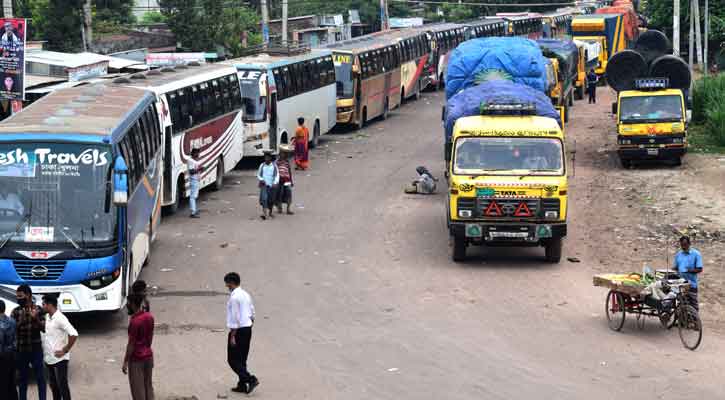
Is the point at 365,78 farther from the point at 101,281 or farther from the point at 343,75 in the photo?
the point at 101,281

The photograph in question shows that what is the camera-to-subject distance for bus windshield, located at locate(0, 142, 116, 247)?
15.1m

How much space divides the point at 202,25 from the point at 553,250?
126 feet

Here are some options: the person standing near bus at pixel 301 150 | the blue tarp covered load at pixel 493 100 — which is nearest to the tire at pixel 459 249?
the blue tarp covered load at pixel 493 100

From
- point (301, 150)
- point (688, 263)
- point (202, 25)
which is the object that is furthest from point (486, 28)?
point (688, 263)

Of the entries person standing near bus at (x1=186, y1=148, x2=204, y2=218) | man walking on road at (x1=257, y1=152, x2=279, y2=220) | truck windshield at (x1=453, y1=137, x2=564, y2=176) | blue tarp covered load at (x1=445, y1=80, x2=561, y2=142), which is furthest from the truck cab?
person standing near bus at (x1=186, y1=148, x2=204, y2=218)

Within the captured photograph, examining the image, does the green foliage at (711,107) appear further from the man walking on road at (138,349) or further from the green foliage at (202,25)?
the man walking on road at (138,349)

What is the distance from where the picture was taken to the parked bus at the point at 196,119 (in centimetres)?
2467

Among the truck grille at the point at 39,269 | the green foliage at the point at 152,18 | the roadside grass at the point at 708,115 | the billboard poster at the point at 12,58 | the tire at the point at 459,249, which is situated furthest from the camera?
the green foliage at the point at 152,18

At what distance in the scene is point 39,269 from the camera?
14984 mm

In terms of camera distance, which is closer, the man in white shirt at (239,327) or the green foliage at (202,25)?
the man in white shirt at (239,327)

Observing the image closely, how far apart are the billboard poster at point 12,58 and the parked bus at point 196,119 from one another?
187cm

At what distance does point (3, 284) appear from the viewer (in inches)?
587

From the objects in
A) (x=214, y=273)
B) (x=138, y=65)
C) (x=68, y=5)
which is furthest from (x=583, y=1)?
(x=214, y=273)

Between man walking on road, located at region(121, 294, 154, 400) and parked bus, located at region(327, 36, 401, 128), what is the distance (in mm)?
28131
